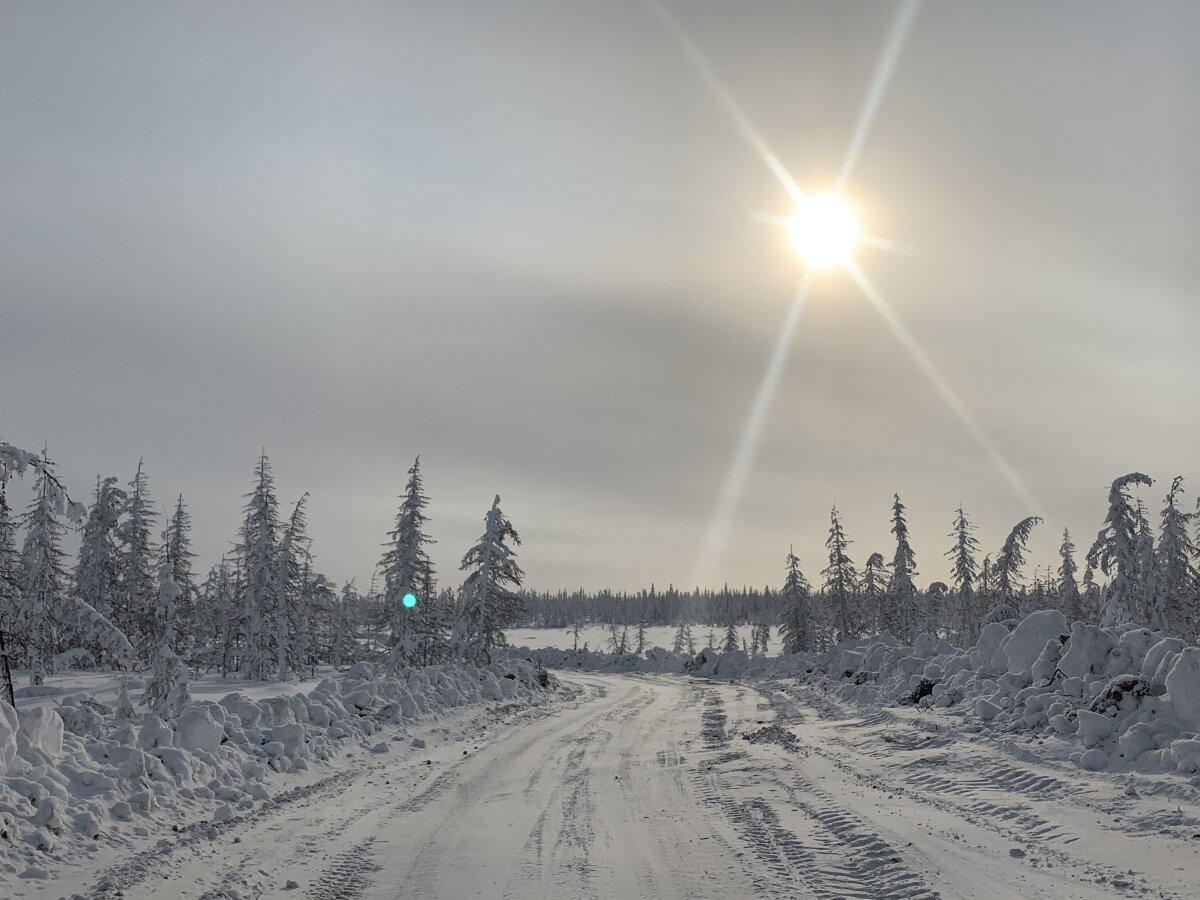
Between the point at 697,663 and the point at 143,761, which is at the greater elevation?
the point at 143,761

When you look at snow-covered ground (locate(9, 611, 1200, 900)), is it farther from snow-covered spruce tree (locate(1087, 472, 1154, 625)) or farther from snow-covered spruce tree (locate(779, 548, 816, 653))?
snow-covered spruce tree (locate(779, 548, 816, 653))

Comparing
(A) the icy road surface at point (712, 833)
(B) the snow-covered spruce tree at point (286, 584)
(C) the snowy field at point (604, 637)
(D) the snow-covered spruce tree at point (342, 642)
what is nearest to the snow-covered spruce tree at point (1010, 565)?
(A) the icy road surface at point (712, 833)

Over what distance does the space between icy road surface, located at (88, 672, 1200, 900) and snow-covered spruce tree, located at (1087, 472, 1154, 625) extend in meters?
18.9

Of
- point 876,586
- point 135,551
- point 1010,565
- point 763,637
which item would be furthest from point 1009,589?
point 763,637

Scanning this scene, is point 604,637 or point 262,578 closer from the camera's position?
point 262,578

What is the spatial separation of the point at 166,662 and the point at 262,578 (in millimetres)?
33614

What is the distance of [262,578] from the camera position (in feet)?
157

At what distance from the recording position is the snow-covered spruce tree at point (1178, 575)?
33781mm

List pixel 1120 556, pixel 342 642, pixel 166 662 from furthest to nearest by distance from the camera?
pixel 342 642
pixel 1120 556
pixel 166 662

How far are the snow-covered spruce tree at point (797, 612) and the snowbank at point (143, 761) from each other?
5524 centimetres

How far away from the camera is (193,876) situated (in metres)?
8.38

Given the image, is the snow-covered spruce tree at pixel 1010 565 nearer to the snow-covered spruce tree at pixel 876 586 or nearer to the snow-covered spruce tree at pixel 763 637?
the snow-covered spruce tree at pixel 876 586

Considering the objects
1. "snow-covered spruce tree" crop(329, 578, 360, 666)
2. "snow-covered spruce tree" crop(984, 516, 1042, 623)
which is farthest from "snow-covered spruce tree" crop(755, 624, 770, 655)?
"snow-covered spruce tree" crop(984, 516, 1042, 623)

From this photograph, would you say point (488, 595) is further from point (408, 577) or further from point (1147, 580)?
point (1147, 580)
